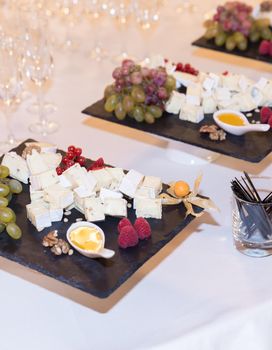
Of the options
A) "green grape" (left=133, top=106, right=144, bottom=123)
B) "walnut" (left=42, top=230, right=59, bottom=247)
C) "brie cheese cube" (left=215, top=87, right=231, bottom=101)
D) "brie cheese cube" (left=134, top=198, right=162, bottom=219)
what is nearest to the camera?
"walnut" (left=42, top=230, right=59, bottom=247)

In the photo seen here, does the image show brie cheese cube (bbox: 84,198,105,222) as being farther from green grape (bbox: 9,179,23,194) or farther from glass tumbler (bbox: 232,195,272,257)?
glass tumbler (bbox: 232,195,272,257)

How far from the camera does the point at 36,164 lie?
6.32ft

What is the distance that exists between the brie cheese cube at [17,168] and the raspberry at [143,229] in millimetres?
349

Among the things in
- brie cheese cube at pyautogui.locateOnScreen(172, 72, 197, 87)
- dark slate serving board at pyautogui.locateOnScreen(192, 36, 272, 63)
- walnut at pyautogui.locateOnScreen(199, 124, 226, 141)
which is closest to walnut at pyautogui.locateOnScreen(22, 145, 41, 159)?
walnut at pyautogui.locateOnScreen(199, 124, 226, 141)

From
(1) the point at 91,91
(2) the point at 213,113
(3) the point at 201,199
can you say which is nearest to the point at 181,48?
(1) the point at 91,91

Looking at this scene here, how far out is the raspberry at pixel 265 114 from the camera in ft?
7.29

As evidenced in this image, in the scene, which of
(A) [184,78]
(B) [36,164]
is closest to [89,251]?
(B) [36,164]

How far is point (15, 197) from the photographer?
190cm

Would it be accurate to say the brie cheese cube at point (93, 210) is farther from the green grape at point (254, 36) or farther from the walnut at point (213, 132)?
the green grape at point (254, 36)

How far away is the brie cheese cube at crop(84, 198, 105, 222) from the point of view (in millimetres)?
1785

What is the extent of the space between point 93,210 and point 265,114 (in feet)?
2.20

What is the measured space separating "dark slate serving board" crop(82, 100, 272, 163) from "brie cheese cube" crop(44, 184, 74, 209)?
0.44 metres

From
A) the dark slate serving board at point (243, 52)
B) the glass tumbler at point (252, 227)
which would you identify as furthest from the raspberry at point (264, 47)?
the glass tumbler at point (252, 227)

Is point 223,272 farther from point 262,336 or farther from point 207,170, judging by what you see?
point 207,170
